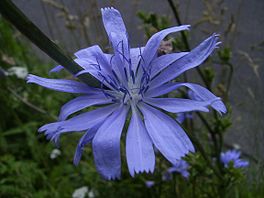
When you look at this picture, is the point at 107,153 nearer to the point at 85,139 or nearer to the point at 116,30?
the point at 85,139

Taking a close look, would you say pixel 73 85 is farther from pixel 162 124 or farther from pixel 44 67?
pixel 44 67

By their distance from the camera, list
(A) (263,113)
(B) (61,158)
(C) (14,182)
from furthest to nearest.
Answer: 1. (B) (61,158)
2. (C) (14,182)
3. (A) (263,113)

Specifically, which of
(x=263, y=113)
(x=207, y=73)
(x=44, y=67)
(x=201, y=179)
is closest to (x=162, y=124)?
(x=207, y=73)

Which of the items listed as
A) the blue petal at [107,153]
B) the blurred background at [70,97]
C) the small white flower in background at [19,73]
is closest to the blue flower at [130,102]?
the blue petal at [107,153]

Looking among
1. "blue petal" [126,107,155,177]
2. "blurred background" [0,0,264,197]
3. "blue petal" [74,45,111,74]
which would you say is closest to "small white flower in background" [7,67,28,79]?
"blurred background" [0,0,264,197]

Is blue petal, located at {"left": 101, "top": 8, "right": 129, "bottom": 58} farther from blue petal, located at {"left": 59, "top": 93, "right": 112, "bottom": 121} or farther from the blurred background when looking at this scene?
the blurred background

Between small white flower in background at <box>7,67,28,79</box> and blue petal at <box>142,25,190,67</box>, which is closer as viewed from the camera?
blue petal at <box>142,25,190,67</box>
